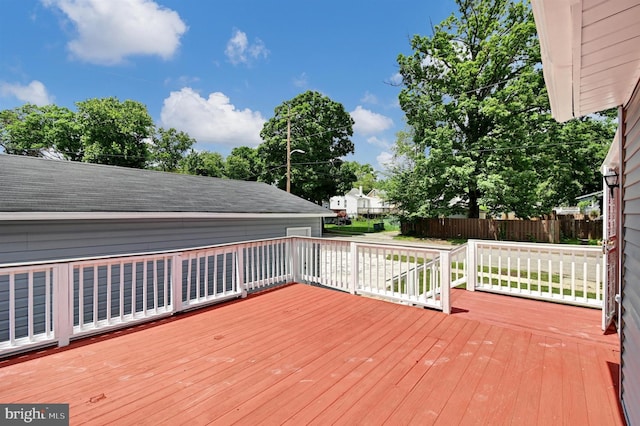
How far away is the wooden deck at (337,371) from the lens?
200 cm

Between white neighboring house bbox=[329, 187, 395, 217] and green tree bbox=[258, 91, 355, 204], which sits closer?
green tree bbox=[258, 91, 355, 204]

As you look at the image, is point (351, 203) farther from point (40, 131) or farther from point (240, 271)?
point (240, 271)

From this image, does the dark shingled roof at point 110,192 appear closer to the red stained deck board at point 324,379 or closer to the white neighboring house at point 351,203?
the red stained deck board at point 324,379

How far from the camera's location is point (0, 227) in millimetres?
4250

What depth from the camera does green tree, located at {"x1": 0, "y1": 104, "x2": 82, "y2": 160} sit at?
22.9 m

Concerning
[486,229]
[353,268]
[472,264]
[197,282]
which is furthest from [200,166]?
[472,264]

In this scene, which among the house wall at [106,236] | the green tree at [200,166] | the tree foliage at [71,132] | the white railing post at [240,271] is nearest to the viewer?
the house wall at [106,236]

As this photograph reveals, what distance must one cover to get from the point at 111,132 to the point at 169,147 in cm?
682

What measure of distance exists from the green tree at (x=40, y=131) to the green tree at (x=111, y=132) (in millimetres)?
1220

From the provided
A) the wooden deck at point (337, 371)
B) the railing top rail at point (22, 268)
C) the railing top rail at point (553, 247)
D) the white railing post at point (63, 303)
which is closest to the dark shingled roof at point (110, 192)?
the railing top rail at point (22, 268)

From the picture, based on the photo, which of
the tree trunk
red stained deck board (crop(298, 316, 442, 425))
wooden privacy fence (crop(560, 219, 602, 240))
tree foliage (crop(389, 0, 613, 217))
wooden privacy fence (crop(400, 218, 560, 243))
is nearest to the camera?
red stained deck board (crop(298, 316, 442, 425))

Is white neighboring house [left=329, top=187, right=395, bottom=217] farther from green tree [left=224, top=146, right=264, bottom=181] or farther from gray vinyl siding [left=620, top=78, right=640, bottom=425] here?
gray vinyl siding [left=620, top=78, right=640, bottom=425]

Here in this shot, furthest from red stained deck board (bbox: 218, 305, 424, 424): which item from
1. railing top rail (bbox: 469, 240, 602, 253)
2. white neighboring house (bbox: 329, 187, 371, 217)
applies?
white neighboring house (bbox: 329, 187, 371, 217)

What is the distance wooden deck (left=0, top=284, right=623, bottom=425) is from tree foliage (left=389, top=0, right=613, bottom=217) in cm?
1204
